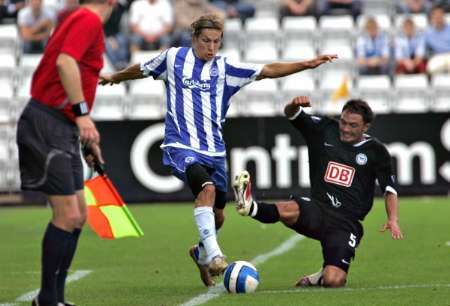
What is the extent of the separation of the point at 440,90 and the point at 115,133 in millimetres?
5511

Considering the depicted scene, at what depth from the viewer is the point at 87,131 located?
696 centimetres

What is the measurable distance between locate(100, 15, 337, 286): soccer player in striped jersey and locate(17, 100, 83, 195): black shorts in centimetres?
216

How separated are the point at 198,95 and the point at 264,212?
103cm

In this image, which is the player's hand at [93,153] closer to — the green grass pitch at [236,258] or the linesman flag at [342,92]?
the green grass pitch at [236,258]

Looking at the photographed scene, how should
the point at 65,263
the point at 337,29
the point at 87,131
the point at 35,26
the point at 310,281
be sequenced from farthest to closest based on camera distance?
1. the point at 337,29
2. the point at 35,26
3. the point at 310,281
4. the point at 65,263
5. the point at 87,131

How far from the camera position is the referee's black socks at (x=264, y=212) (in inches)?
369

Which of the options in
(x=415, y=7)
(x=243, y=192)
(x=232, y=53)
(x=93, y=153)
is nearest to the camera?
(x=93, y=153)

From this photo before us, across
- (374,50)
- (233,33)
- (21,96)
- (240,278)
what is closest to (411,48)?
(374,50)

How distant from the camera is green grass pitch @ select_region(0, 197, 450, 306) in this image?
8.51 meters

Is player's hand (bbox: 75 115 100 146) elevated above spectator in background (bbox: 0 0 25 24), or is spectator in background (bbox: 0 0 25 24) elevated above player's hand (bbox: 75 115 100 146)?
spectator in background (bbox: 0 0 25 24)

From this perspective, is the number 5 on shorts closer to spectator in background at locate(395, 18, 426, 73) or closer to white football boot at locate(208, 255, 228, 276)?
white football boot at locate(208, 255, 228, 276)

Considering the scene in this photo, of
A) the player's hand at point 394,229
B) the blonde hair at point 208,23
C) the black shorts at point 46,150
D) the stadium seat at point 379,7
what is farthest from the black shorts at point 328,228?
the stadium seat at point 379,7

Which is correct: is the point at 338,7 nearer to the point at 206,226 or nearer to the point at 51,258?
the point at 206,226

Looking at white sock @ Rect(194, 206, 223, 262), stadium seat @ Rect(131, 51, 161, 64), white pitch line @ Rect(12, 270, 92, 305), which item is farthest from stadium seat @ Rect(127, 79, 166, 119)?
white sock @ Rect(194, 206, 223, 262)
